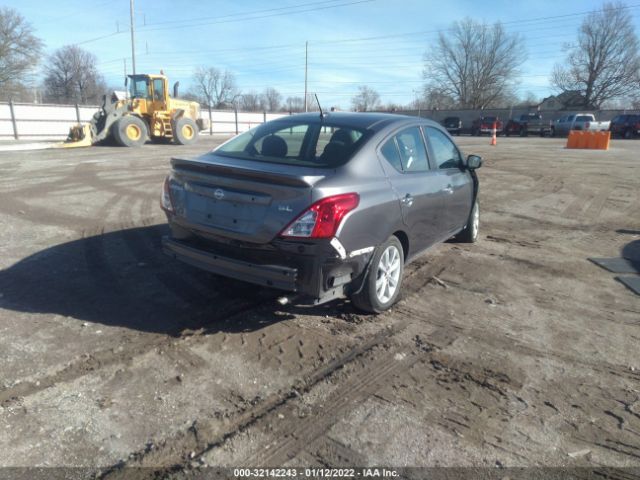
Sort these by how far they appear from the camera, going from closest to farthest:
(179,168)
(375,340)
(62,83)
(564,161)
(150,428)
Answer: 1. (150,428)
2. (375,340)
3. (179,168)
4. (564,161)
5. (62,83)

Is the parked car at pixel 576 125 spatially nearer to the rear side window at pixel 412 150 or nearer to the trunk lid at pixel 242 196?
the rear side window at pixel 412 150

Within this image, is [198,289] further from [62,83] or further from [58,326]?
[62,83]

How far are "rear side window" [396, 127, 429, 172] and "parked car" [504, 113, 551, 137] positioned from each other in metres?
39.5

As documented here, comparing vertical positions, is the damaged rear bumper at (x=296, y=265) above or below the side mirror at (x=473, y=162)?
below

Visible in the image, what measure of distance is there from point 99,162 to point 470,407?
560 inches

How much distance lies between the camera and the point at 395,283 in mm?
4273

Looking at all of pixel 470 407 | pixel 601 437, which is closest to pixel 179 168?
pixel 470 407

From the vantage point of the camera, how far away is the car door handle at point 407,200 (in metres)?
4.17

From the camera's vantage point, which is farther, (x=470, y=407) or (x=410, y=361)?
(x=410, y=361)

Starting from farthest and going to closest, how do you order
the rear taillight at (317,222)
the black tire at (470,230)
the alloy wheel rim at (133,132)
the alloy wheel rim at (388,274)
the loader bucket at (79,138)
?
the alloy wheel rim at (133,132) → the loader bucket at (79,138) → the black tire at (470,230) → the alloy wheel rim at (388,274) → the rear taillight at (317,222)

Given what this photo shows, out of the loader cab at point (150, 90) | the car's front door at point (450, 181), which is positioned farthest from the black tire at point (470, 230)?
the loader cab at point (150, 90)

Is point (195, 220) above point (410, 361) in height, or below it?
above

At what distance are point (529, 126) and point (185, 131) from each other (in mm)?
29717

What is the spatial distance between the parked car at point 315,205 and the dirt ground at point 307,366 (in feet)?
1.64
